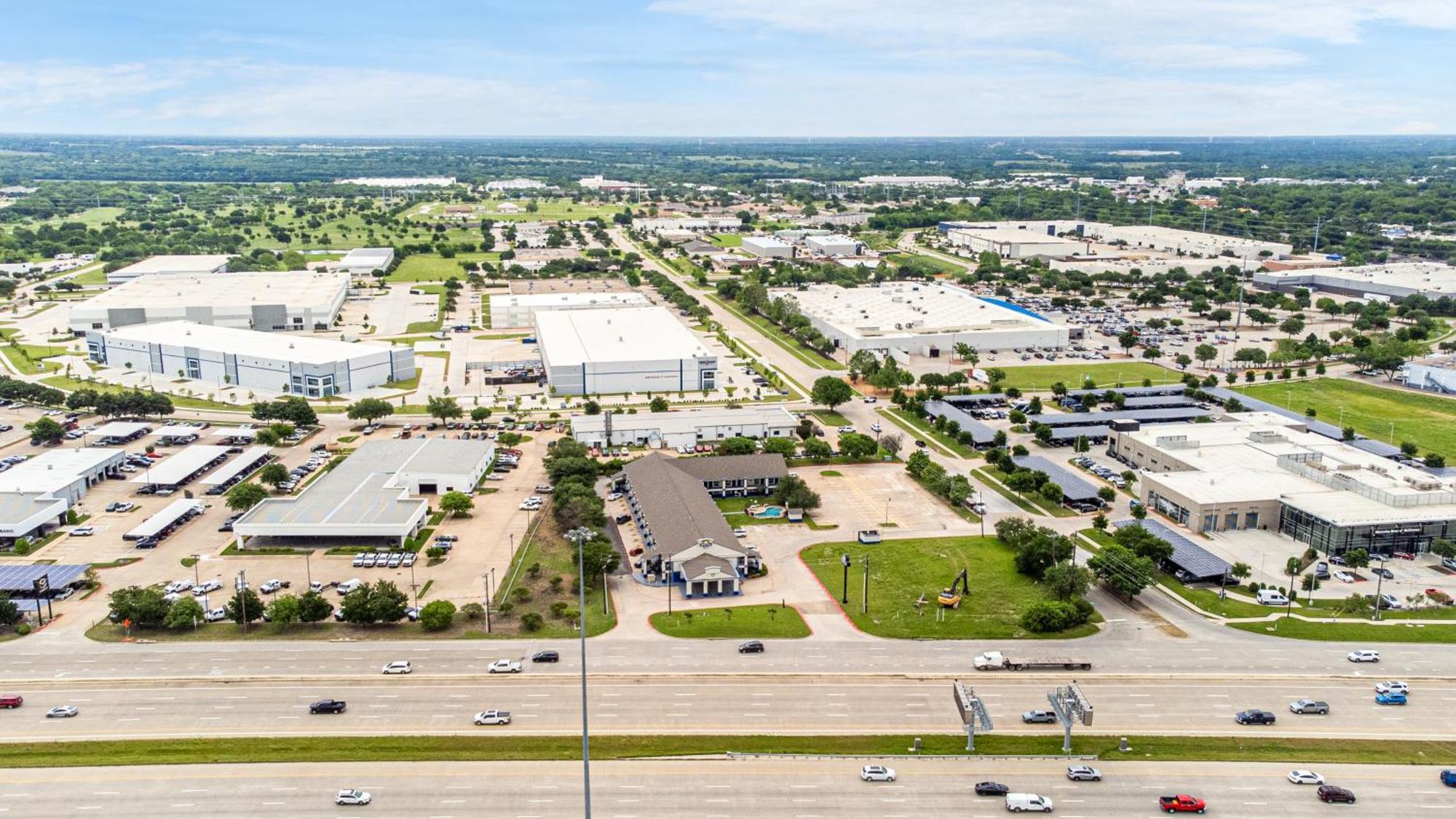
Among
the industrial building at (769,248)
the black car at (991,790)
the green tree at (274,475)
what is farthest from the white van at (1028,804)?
the industrial building at (769,248)

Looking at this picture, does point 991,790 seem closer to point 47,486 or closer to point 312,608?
point 312,608

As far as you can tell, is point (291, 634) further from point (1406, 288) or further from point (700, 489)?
point (1406, 288)

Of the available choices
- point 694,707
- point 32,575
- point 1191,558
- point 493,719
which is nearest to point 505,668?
point 493,719

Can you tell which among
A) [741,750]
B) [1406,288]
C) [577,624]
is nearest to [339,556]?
[577,624]

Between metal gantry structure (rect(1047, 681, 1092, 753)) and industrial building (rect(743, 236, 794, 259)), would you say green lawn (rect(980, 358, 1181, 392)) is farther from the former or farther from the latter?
industrial building (rect(743, 236, 794, 259))

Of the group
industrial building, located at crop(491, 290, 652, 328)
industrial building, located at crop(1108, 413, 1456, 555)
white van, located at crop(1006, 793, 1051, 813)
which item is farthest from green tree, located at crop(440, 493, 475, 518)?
industrial building, located at crop(491, 290, 652, 328)

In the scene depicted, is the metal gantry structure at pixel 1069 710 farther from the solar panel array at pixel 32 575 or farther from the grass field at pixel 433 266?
the grass field at pixel 433 266
